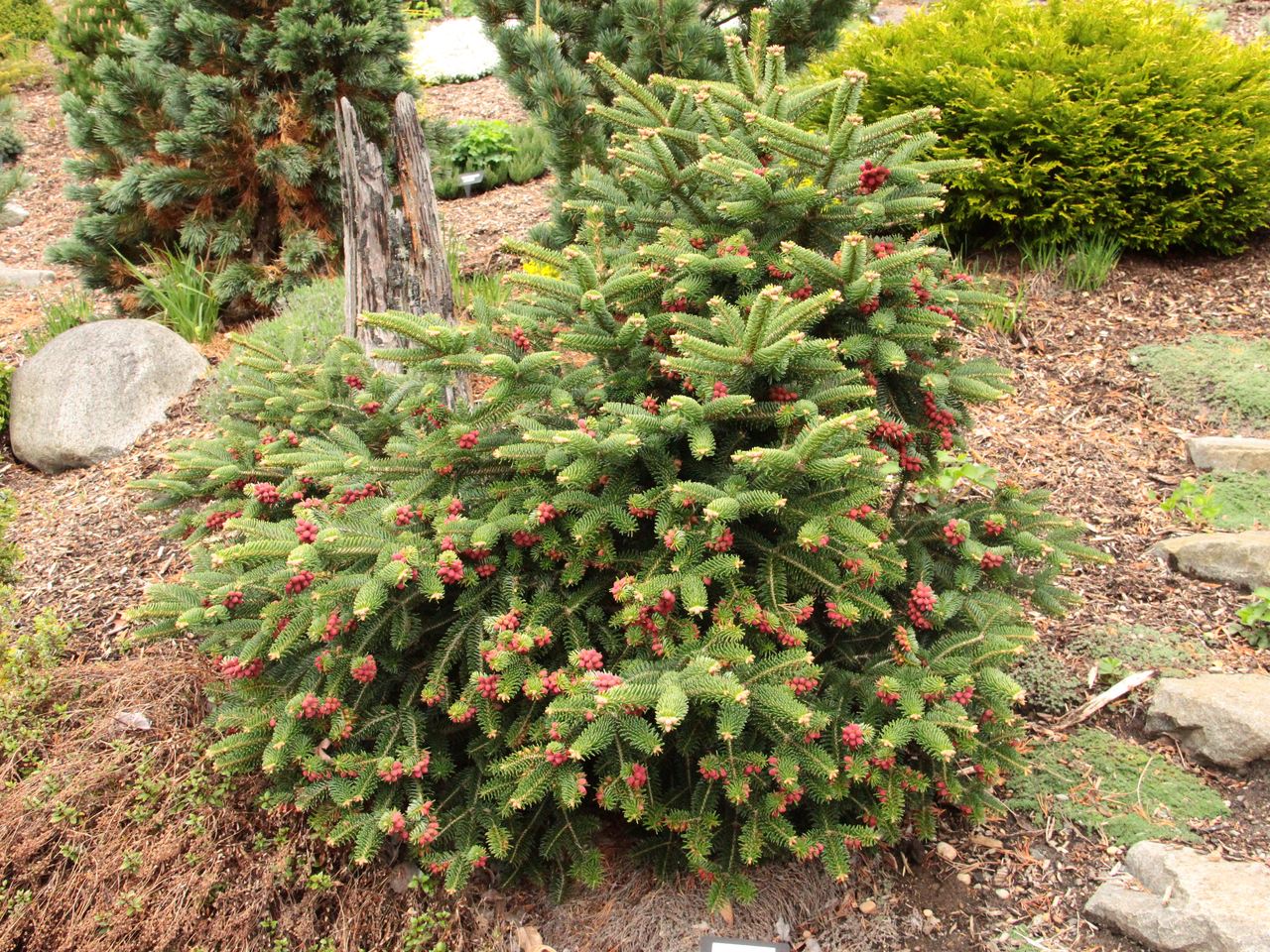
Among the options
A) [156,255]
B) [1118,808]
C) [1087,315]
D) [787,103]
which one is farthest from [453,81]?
[1118,808]

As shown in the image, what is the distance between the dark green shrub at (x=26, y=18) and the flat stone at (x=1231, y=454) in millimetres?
14480

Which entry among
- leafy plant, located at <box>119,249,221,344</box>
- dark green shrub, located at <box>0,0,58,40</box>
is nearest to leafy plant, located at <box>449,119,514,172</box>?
leafy plant, located at <box>119,249,221,344</box>

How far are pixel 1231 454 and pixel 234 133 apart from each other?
6038mm

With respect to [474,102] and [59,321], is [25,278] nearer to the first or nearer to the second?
[59,321]

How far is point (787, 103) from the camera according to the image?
303cm

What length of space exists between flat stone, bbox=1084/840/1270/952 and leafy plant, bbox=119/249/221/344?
5.61m

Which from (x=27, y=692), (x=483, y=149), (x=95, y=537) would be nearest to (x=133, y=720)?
(x=27, y=692)

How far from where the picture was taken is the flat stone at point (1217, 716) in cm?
287

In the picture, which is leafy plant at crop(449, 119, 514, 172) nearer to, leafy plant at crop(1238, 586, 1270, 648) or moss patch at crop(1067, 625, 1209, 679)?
moss patch at crop(1067, 625, 1209, 679)

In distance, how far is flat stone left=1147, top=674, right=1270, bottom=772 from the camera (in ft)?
9.41

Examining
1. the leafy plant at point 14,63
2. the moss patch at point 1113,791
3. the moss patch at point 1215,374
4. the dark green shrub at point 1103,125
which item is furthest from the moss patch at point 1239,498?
the leafy plant at point 14,63

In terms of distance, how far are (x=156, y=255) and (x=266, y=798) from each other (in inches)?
186

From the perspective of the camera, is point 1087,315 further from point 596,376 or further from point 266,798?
point 266,798

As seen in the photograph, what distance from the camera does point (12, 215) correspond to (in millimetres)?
9625
